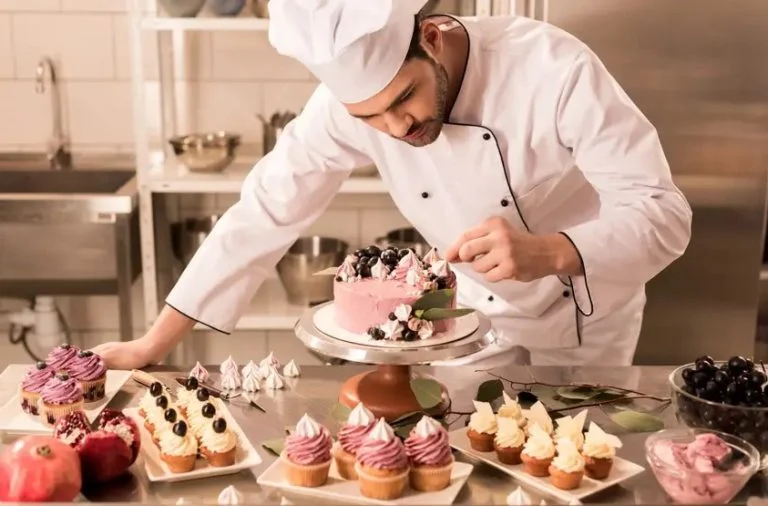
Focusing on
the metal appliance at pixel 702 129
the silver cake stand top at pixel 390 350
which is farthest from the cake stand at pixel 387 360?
the metal appliance at pixel 702 129

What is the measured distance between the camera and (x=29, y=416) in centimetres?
149

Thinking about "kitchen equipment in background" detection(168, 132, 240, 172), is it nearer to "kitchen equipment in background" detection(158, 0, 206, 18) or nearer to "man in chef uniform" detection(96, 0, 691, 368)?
"kitchen equipment in background" detection(158, 0, 206, 18)

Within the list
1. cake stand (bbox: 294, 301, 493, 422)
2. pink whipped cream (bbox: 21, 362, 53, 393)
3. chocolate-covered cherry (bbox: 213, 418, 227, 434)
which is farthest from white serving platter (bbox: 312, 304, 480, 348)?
pink whipped cream (bbox: 21, 362, 53, 393)

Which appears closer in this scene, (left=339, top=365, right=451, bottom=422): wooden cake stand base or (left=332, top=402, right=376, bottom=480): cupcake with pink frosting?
(left=332, top=402, right=376, bottom=480): cupcake with pink frosting

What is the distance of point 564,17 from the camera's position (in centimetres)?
246

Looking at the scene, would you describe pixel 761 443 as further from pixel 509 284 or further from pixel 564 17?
pixel 564 17

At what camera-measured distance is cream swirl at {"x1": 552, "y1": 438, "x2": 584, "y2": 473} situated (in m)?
1.26

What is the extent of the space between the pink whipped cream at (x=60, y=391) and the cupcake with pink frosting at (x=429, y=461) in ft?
1.73

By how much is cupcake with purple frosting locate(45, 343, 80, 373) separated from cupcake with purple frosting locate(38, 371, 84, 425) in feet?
0.24

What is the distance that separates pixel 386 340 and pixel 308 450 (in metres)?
0.23

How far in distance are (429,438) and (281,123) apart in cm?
184

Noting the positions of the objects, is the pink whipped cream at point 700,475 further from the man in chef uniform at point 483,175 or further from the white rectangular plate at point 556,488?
the man in chef uniform at point 483,175

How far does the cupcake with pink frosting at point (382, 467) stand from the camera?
1216mm

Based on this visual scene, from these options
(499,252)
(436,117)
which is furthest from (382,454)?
(436,117)
